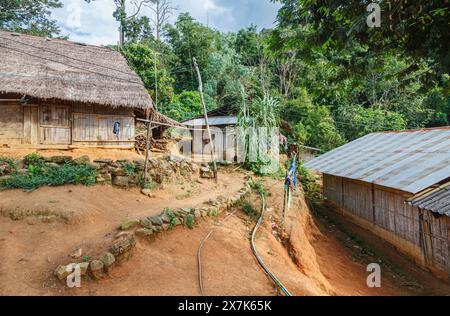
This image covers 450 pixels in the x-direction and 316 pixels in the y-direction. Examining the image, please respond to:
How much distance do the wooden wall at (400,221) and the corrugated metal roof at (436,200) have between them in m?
0.35

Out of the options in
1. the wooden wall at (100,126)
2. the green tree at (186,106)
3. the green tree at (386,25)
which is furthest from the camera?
the green tree at (186,106)

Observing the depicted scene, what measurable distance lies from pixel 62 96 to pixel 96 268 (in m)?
10.9

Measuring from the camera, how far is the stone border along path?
4621 millimetres

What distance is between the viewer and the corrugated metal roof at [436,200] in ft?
21.6

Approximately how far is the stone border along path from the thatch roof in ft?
26.9

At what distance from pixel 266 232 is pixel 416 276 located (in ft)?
15.1

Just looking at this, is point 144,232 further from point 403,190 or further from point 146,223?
point 403,190

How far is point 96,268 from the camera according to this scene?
463 centimetres

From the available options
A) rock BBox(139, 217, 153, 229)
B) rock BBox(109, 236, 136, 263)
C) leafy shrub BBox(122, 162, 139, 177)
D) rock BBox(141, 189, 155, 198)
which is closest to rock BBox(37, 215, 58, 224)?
rock BBox(139, 217, 153, 229)

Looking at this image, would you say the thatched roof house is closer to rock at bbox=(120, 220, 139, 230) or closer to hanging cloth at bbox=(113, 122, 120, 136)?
hanging cloth at bbox=(113, 122, 120, 136)

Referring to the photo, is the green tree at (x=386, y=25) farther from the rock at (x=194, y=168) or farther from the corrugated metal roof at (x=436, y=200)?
the rock at (x=194, y=168)

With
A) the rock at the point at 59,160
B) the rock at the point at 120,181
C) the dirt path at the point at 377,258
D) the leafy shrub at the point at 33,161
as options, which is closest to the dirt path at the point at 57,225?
the rock at the point at 120,181

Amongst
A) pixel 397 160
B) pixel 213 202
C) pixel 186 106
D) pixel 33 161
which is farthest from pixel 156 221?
pixel 186 106

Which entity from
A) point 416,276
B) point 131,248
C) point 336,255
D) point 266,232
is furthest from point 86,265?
point 416,276
